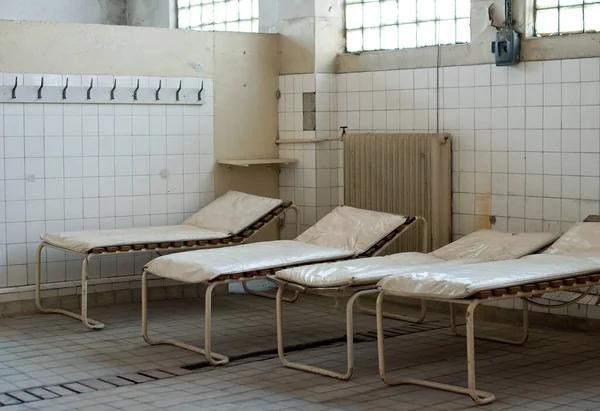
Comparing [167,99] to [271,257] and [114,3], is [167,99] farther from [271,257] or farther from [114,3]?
[114,3]

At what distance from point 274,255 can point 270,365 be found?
74cm

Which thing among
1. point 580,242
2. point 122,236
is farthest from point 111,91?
point 580,242

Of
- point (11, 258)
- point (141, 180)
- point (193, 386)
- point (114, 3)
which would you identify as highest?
point (114, 3)

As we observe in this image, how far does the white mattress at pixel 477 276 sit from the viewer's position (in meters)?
4.68

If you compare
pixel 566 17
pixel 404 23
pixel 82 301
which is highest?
pixel 404 23

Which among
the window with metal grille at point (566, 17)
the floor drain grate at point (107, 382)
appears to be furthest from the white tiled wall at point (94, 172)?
the window with metal grille at point (566, 17)

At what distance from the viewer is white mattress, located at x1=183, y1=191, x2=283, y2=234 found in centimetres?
721

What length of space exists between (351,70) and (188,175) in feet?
5.24

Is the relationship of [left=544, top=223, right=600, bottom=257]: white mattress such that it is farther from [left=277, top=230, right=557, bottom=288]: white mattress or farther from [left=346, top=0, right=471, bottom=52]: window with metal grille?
[left=346, top=0, right=471, bottom=52]: window with metal grille

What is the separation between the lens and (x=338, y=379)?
17.0ft

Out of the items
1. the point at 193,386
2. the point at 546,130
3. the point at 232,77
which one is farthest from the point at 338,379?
the point at 232,77

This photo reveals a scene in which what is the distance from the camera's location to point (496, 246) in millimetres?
6004

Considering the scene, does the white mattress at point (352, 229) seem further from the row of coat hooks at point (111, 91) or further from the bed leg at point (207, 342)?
the row of coat hooks at point (111, 91)

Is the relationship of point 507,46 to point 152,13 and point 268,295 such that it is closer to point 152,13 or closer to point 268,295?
point 268,295
